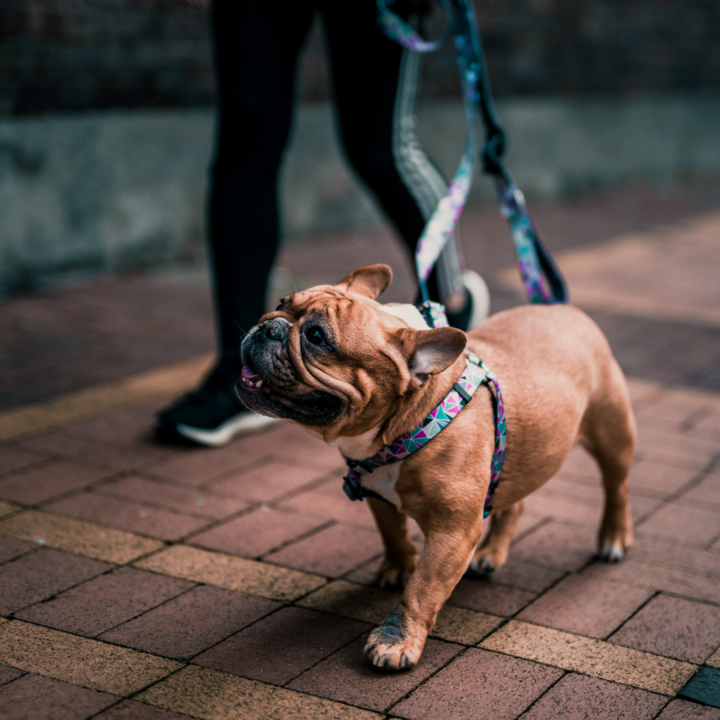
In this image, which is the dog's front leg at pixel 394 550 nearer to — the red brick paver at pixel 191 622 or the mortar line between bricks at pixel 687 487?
the red brick paver at pixel 191 622

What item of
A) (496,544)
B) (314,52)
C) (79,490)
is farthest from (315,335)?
(314,52)

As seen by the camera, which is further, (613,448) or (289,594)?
(613,448)

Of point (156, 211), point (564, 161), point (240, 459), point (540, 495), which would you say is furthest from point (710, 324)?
point (564, 161)

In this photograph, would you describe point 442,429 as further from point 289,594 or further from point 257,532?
point 257,532

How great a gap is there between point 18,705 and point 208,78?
5.50m

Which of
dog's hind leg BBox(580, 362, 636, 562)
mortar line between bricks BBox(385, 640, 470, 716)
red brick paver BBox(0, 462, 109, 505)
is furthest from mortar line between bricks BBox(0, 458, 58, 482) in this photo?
dog's hind leg BBox(580, 362, 636, 562)

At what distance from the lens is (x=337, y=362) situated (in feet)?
6.44

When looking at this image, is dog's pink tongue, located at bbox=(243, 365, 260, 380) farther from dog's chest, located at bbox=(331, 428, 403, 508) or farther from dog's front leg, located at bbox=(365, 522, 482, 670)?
dog's front leg, located at bbox=(365, 522, 482, 670)

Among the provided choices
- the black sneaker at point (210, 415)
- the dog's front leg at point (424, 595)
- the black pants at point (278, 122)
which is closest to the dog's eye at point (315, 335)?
the dog's front leg at point (424, 595)

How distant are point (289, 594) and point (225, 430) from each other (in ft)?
3.84

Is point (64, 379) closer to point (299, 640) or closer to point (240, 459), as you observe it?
point (240, 459)

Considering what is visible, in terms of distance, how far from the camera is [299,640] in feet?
7.14

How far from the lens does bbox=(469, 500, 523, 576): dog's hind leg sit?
253 cm

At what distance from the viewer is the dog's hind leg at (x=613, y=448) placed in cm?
250
